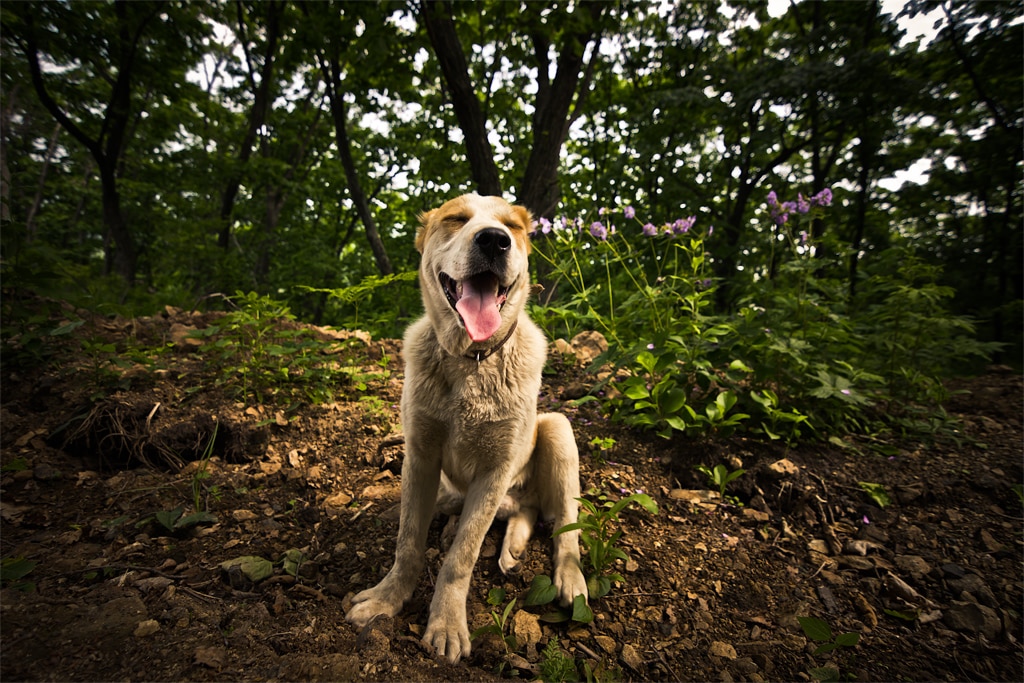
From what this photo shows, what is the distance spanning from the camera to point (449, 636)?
188 cm

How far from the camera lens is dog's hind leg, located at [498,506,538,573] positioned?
7.49 feet

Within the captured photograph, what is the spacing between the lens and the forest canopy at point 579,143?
16.1 feet

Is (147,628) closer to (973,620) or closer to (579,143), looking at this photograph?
(973,620)

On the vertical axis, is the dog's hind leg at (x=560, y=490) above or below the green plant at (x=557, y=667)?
above

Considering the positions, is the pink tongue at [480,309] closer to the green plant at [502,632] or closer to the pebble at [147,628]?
the green plant at [502,632]

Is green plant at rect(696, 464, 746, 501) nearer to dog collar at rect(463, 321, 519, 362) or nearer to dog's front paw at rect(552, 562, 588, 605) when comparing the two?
dog's front paw at rect(552, 562, 588, 605)

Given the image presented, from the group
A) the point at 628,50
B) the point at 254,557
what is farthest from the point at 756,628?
the point at 628,50

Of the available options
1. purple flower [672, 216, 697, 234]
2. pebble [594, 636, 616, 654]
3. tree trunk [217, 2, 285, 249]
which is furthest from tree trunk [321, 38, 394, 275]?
pebble [594, 636, 616, 654]

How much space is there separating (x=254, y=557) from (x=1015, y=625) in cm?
372

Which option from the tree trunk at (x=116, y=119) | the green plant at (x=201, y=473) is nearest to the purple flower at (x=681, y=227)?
the green plant at (x=201, y=473)

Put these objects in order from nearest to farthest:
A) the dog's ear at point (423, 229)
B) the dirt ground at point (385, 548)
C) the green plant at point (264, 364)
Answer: the dirt ground at point (385, 548) < the dog's ear at point (423, 229) < the green plant at point (264, 364)

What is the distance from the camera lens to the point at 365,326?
23.4 ft

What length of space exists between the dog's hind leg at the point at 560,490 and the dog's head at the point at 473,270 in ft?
2.51

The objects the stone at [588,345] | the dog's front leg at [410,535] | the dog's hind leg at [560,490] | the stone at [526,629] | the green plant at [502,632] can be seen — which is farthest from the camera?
the stone at [588,345]
